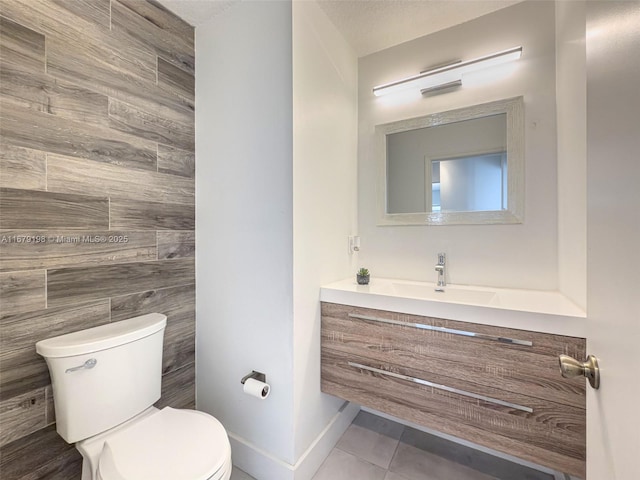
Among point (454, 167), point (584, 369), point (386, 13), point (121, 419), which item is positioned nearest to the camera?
point (584, 369)

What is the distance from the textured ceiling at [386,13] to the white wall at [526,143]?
0.23 feet

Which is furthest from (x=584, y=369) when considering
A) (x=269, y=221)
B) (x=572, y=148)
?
(x=269, y=221)

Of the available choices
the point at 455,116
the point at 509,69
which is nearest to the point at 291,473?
the point at 455,116

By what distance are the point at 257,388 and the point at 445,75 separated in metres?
2.07

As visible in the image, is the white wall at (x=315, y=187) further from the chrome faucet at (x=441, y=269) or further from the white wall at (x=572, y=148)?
the white wall at (x=572, y=148)

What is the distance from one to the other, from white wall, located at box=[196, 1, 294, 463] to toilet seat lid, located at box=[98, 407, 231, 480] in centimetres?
38

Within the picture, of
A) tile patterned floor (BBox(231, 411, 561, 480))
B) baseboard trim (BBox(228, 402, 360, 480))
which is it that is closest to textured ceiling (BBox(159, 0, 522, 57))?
baseboard trim (BBox(228, 402, 360, 480))

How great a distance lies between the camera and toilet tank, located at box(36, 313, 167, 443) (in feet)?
3.37

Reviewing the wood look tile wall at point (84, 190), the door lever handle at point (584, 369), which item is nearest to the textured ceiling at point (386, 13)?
the wood look tile wall at point (84, 190)

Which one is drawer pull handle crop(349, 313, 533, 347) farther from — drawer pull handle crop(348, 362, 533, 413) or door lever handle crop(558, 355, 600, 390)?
door lever handle crop(558, 355, 600, 390)

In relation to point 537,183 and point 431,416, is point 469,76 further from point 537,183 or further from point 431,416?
point 431,416

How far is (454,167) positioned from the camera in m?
1.70

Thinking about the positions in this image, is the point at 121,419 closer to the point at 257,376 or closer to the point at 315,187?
the point at 257,376

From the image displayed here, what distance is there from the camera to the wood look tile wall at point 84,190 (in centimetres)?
105
